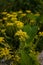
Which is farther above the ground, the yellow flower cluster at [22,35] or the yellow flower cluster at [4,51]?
the yellow flower cluster at [22,35]

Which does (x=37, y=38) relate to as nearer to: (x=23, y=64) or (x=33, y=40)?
(x=33, y=40)

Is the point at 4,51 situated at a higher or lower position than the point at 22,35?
lower

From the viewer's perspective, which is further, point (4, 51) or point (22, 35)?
point (22, 35)

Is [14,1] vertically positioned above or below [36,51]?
above

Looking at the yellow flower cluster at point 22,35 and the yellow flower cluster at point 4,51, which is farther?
the yellow flower cluster at point 22,35

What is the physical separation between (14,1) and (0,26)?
1.32m

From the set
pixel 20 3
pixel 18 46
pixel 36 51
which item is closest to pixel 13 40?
pixel 18 46

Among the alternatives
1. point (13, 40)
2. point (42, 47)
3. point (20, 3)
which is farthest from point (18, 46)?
point (20, 3)

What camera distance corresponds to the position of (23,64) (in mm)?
5445

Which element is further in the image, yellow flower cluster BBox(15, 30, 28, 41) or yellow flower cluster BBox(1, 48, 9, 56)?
yellow flower cluster BBox(15, 30, 28, 41)

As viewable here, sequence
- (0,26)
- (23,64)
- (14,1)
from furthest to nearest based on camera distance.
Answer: (14,1) → (0,26) → (23,64)

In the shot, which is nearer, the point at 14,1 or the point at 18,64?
the point at 18,64

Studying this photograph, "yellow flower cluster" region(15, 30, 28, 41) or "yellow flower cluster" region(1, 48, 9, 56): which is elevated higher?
"yellow flower cluster" region(15, 30, 28, 41)

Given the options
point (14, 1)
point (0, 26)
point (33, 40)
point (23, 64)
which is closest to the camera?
point (23, 64)
